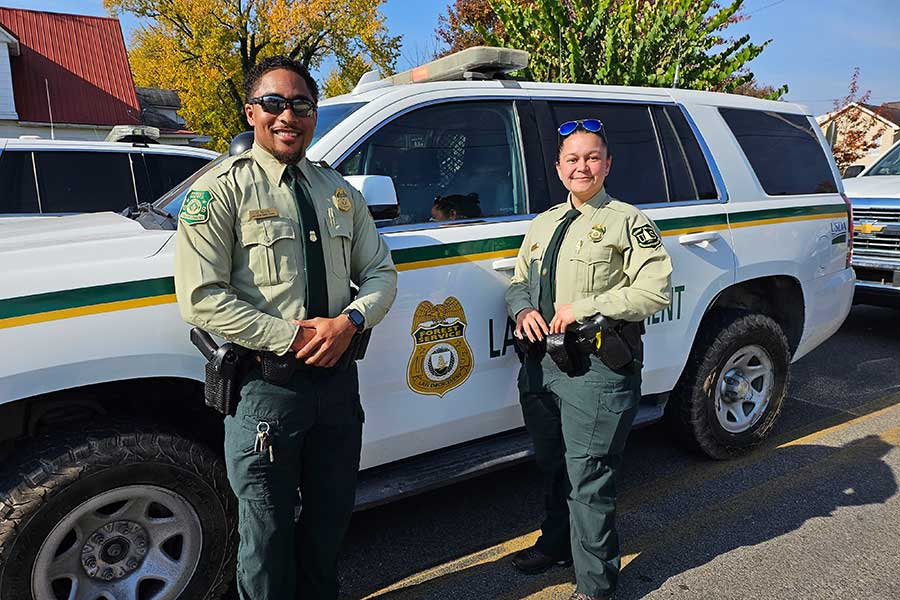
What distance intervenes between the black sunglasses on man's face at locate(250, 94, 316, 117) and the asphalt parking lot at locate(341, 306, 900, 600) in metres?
1.93

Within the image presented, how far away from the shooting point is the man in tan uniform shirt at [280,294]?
73.2 inches

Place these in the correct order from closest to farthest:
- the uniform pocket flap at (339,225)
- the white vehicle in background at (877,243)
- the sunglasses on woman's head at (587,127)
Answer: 1. the uniform pocket flap at (339,225)
2. the sunglasses on woman's head at (587,127)
3. the white vehicle in background at (877,243)

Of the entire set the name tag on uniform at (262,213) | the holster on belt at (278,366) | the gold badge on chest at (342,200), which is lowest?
the holster on belt at (278,366)

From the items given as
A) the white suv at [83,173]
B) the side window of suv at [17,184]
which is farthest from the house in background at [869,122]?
the side window of suv at [17,184]

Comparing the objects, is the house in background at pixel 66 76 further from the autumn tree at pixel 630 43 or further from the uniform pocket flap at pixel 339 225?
the uniform pocket flap at pixel 339 225

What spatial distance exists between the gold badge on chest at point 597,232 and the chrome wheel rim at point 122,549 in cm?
169

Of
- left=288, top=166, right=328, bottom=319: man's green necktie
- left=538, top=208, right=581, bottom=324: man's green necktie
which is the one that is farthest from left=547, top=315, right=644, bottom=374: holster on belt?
left=288, top=166, right=328, bottom=319: man's green necktie

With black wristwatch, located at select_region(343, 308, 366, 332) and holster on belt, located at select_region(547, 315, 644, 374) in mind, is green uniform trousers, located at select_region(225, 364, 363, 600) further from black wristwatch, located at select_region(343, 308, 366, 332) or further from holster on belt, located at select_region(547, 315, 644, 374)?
holster on belt, located at select_region(547, 315, 644, 374)

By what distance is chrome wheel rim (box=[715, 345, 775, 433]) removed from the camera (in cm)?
372

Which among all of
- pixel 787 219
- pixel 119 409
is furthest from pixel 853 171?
pixel 119 409

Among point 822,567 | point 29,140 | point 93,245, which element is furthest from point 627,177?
point 29,140

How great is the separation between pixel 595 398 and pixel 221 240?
1387 millimetres

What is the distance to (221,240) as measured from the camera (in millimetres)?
1866

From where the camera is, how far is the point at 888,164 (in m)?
7.76
